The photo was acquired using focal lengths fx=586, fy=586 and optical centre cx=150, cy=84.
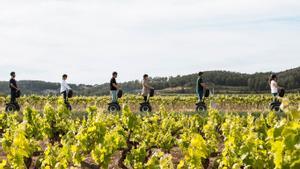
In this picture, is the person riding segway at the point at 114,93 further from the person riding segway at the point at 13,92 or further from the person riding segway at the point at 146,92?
the person riding segway at the point at 13,92

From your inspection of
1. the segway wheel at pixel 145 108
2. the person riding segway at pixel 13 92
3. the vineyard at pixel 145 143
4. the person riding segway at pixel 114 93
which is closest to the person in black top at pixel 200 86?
the segway wheel at pixel 145 108

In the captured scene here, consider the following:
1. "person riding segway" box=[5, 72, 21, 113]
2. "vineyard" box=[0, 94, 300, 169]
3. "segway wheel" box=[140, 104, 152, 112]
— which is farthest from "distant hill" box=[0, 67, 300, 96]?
"vineyard" box=[0, 94, 300, 169]

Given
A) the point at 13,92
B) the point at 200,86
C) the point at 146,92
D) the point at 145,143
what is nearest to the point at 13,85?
the point at 13,92

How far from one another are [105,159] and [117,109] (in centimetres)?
1177

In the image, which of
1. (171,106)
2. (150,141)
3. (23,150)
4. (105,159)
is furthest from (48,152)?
(171,106)

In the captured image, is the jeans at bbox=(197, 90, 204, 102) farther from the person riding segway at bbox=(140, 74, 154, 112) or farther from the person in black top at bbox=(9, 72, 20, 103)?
the person in black top at bbox=(9, 72, 20, 103)

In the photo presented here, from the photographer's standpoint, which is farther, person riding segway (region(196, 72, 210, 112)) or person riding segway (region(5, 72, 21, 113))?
person riding segway (region(196, 72, 210, 112))

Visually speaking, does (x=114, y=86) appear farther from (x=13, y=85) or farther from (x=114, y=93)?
(x=13, y=85)

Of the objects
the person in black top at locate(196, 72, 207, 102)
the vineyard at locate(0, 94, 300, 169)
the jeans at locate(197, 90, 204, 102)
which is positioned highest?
the person in black top at locate(196, 72, 207, 102)

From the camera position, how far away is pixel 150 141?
1237cm

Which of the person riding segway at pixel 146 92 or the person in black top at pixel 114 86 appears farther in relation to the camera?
the person riding segway at pixel 146 92

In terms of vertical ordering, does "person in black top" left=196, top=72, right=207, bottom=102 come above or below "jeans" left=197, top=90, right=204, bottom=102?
above

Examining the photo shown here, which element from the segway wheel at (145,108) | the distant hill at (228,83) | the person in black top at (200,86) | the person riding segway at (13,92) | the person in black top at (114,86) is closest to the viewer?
the person in black top at (114,86)

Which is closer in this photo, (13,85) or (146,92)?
(13,85)
